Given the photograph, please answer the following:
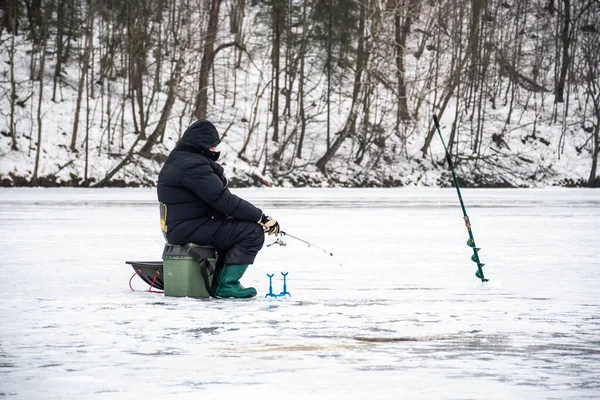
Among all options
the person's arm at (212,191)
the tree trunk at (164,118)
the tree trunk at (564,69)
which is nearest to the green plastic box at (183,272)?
the person's arm at (212,191)

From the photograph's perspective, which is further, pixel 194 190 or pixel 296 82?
pixel 296 82

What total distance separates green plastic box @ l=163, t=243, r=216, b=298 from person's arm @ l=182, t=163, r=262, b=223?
387mm

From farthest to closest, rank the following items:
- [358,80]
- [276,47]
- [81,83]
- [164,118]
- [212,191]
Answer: [276,47], [358,80], [164,118], [81,83], [212,191]

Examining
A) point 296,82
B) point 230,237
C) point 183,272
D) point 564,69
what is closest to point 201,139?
point 230,237

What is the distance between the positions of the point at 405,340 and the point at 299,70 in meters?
43.5

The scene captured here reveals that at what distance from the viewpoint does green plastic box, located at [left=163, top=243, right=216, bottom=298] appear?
7.67m

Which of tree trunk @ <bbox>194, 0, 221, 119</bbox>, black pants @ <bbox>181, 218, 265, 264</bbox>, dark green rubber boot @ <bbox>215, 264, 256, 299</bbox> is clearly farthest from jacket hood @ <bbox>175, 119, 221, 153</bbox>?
tree trunk @ <bbox>194, 0, 221, 119</bbox>

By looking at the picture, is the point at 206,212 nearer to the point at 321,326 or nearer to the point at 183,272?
the point at 183,272

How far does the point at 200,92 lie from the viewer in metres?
42.3

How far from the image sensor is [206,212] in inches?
307

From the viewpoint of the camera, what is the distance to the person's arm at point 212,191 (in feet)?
24.7

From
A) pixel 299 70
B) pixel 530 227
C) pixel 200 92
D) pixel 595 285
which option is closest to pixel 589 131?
pixel 299 70

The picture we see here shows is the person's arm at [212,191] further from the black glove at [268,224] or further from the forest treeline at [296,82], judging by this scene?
the forest treeline at [296,82]

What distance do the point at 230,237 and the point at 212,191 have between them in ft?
1.39
